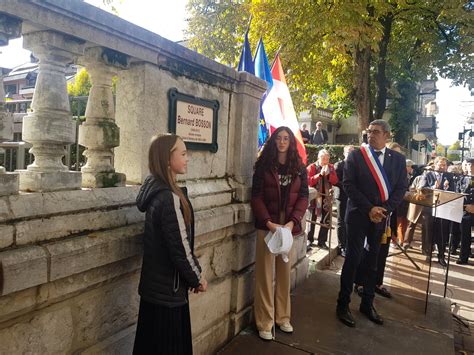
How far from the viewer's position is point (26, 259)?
1.61 m

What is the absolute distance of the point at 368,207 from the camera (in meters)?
3.73

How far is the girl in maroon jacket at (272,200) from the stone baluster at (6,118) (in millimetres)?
2084

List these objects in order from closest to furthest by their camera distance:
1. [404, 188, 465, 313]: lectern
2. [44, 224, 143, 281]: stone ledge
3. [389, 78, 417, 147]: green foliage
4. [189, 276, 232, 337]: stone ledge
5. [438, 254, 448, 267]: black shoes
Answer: [44, 224, 143, 281]: stone ledge → [189, 276, 232, 337]: stone ledge → [404, 188, 465, 313]: lectern → [438, 254, 448, 267]: black shoes → [389, 78, 417, 147]: green foliage

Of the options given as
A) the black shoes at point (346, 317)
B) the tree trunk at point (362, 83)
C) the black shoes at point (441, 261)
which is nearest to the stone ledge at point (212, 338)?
the black shoes at point (346, 317)

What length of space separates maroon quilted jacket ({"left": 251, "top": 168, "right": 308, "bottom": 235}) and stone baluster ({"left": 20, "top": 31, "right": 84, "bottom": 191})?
1.81 m

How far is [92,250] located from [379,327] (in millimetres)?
3175

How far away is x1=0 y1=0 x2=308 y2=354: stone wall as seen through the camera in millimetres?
1683

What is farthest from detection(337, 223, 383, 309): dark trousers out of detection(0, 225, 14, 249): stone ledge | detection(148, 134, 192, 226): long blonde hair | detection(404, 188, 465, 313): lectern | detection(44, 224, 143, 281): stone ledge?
detection(0, 225, 14, 249): stone ledge

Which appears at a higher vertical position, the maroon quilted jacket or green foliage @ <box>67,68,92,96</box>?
green foliage @ <box>67,68,92,96</box>

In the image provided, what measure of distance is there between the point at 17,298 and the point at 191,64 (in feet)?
6.24

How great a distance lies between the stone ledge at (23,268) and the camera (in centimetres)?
153

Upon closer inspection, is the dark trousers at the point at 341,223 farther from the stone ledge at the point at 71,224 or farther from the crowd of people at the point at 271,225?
the stone ledge at the point at 71,224

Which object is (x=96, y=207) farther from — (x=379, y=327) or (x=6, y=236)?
(x=379, y=327)

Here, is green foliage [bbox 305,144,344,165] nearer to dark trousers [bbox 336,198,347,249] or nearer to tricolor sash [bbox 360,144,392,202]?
dark trousers [bbox 336,198,347,249]
